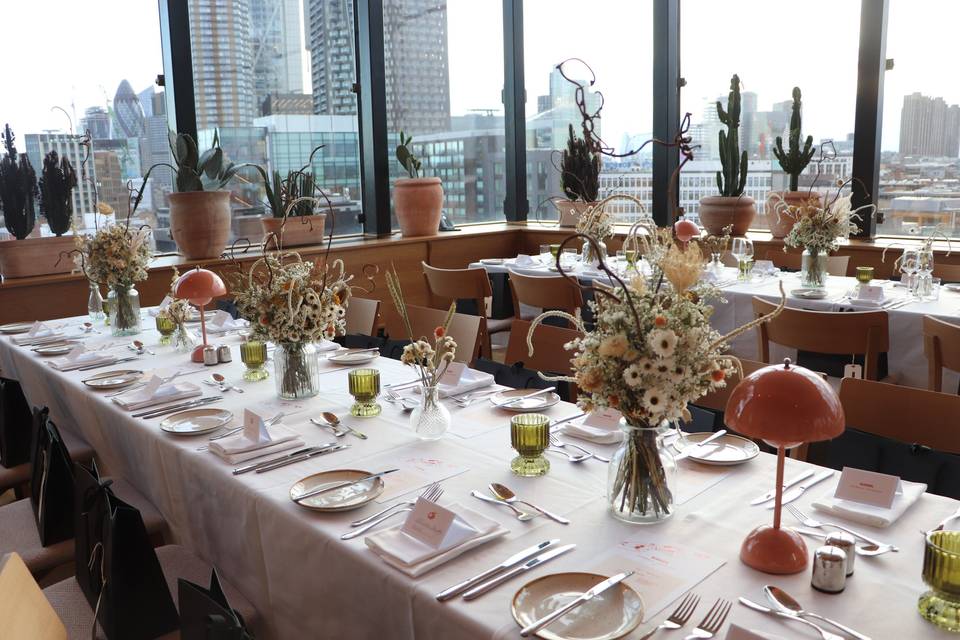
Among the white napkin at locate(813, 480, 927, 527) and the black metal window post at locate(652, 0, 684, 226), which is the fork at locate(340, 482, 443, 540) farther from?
the black metal window post at locate(652, 0, 684, 226)

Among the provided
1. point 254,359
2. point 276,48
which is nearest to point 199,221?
point 276,48

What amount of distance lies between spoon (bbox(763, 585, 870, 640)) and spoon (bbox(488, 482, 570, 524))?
1.34ft

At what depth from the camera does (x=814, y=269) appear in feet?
13.7

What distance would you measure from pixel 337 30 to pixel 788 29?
138 inches

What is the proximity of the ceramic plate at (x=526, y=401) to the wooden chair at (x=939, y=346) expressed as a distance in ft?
5.29

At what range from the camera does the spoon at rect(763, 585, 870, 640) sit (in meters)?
1.19

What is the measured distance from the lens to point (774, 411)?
133 cm

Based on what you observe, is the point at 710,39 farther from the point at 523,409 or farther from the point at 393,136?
the point at 523,409

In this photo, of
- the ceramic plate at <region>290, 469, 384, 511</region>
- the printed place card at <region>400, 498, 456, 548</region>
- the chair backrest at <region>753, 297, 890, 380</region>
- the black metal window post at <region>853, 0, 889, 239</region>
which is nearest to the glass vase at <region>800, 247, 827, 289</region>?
the chair backrest at <region>753, 297, 890, 380</region>

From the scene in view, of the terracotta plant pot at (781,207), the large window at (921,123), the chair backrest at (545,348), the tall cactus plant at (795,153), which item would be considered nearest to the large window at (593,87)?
the terracotta plant pot at (781,207)

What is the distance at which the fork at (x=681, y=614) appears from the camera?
1229mm

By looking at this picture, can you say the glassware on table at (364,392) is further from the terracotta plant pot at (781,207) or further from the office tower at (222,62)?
the terracotta plant pot at (781,207)

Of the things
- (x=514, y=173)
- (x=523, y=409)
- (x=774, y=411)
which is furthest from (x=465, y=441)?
(x=514, y=173)

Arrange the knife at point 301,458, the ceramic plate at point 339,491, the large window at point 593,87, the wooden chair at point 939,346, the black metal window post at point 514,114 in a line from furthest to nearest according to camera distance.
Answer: the black metal window post at point 514,114, the large window at point 593,87, the wooden chair at point 939,346, the knife at point 301,458, the ceramic plate at point 339,491
